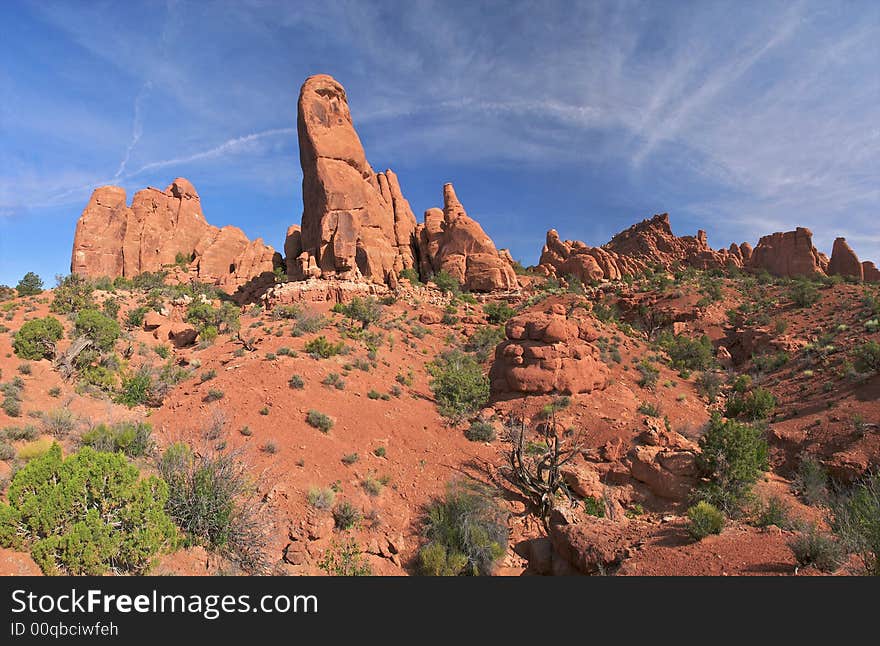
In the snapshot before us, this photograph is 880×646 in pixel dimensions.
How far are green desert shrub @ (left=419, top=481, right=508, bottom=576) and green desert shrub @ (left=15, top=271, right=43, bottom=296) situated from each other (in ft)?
130

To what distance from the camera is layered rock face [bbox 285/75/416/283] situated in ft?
111

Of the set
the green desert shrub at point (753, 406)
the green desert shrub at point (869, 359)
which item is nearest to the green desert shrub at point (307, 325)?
the green desert shrub at point (753, 406)

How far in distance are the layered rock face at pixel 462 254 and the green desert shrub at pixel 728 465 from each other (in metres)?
28.5

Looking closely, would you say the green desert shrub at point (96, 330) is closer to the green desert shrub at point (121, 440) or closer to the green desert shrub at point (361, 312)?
the green desert shrub at point (121, 440)

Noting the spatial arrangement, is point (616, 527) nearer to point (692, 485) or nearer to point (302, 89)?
point (692, 485)

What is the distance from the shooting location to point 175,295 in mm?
34031

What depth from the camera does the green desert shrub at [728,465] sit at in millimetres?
10219

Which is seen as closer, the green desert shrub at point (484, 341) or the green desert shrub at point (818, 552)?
the green desert shrub at point (818, 552)

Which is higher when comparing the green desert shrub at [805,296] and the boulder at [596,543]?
the green desert shrub at [805,296]

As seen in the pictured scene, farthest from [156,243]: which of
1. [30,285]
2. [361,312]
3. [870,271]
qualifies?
[870,271]

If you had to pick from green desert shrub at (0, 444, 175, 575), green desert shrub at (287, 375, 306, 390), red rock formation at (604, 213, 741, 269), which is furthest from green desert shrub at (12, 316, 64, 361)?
red rock formation at (604, 213, 741, 269)

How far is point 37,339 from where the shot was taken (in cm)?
1514

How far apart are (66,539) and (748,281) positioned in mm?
50615

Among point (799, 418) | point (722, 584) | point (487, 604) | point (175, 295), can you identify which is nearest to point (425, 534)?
point (487, 604)
